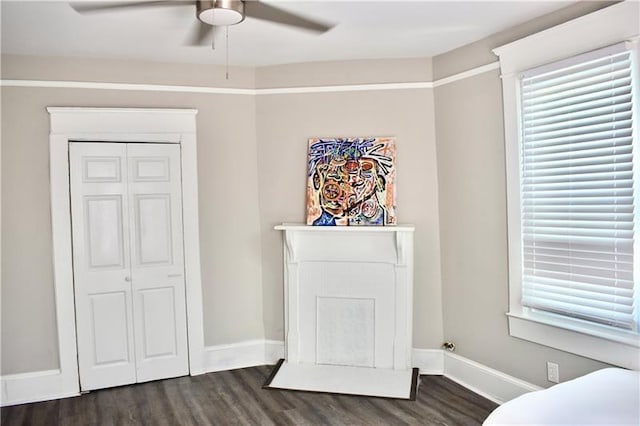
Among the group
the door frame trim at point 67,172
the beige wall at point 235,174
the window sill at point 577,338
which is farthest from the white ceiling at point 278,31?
the window sill at point 577,338

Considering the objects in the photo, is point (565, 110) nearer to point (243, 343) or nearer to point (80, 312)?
point (243, 343)

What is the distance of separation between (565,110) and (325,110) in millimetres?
1833

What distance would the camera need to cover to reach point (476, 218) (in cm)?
360

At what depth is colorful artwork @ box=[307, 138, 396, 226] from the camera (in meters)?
3.93

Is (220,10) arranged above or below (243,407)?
above

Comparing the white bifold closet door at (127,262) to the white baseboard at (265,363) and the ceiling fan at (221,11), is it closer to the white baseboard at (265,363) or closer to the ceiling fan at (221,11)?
the white baseboard at (265,363)

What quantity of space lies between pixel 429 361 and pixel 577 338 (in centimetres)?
133

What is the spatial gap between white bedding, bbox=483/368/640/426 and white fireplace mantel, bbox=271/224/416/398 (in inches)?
63.7

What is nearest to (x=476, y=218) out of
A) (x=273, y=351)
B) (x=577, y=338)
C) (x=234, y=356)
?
(x=577, y=338)

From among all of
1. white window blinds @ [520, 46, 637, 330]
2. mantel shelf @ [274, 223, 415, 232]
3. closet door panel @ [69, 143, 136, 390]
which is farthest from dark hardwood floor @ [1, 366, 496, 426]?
mantel shelf @ [274, 223, 415, 232]

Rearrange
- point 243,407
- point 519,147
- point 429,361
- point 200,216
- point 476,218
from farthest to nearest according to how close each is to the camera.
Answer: point 200,216 < point 429,361 < point 476,218 < point 243,407 < point 519,147

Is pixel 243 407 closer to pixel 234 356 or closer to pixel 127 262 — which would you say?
pixel 234 356

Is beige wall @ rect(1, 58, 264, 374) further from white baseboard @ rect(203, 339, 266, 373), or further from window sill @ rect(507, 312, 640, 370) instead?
window sill @ rect(507, 312, 640, 370)

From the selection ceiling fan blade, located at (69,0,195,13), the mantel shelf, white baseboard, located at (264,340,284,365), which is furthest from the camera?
white baseboard, located at (264,340,284,365)
